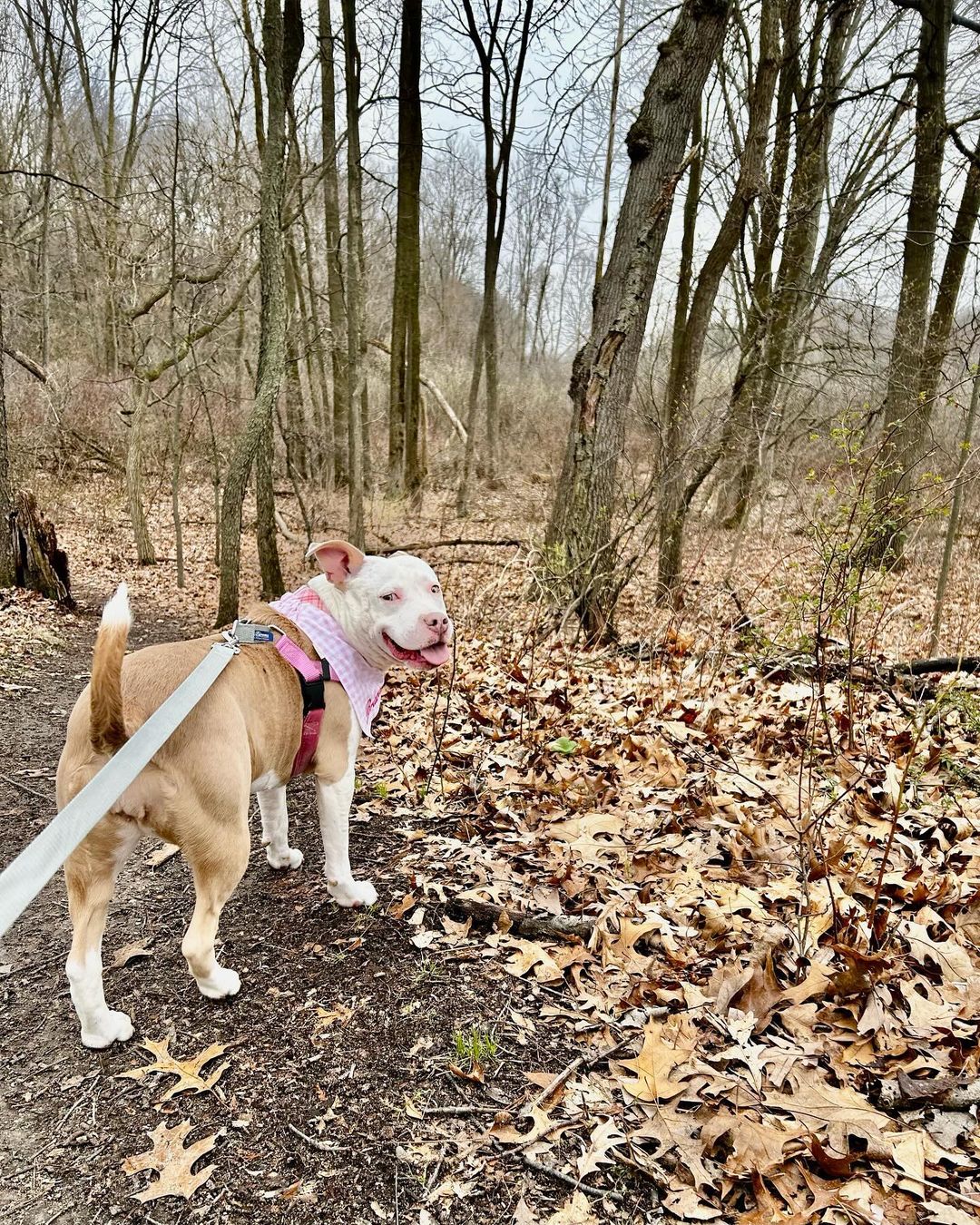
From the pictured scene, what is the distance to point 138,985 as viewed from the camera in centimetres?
285

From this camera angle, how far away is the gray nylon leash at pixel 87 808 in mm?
1408

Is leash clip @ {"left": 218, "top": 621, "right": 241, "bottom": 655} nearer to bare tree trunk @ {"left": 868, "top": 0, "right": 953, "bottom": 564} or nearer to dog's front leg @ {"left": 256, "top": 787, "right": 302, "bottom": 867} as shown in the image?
dog's front leg @ {"left": 256, "top": 787, "right": 302, "bottom": 867}

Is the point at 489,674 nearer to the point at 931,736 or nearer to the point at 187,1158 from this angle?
the point at 931,736

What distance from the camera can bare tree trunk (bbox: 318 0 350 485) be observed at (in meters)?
12.0

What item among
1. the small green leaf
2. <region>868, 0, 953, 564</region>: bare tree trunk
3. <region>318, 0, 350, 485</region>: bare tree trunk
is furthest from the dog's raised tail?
<region>868, 0, 953, 564</region>: bare tree trunk

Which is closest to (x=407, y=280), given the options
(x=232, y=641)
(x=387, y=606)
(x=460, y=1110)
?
(x=387, y=606)

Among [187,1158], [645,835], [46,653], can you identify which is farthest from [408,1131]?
[46,653]

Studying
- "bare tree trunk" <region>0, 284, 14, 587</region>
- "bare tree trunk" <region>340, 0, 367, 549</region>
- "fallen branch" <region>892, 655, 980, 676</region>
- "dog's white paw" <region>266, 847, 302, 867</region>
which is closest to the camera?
"dog's white paw" <region>266, 847, 302, 867</region>

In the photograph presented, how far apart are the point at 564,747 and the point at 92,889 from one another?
277 cm

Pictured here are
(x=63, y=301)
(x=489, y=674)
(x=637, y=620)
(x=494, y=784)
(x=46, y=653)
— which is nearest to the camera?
(x=494, y=784)

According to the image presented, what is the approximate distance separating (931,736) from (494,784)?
2643 mm

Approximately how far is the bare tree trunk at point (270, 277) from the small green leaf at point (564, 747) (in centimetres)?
620

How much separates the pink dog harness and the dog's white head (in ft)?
0.21

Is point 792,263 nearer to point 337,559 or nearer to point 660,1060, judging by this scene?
point 337,559
